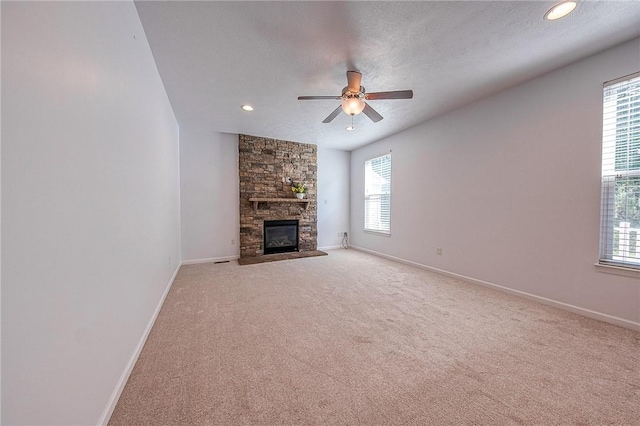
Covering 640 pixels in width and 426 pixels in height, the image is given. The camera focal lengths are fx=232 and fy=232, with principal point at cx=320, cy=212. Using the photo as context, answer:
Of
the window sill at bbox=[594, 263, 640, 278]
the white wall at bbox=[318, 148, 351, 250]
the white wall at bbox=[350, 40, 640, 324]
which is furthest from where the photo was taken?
the white wall at bbox=[318, 148, 351, 250]

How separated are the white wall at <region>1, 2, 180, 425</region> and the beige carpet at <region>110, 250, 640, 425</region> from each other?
1.45 feet

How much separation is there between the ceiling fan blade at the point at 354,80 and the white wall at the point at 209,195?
125 inches

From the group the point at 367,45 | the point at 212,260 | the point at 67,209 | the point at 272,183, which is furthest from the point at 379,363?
the point at 272,183

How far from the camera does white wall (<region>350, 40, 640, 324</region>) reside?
226 cm

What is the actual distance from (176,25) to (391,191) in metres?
4.04

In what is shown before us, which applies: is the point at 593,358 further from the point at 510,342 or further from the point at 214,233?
the point at 214,233

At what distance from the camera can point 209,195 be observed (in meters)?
4.64

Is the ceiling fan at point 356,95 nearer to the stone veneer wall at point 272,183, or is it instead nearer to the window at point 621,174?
the window at point 621,174

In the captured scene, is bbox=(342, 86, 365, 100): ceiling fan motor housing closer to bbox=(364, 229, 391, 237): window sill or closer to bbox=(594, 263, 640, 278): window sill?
bbox=(594, 263, 640, 278): window sill

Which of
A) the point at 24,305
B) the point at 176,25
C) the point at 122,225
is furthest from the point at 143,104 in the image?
the point at 24,305

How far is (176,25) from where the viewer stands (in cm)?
186

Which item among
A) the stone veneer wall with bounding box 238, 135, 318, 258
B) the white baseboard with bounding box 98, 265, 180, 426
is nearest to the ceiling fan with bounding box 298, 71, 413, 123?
the white baseboard with bounding box 98, 265, 180, 426

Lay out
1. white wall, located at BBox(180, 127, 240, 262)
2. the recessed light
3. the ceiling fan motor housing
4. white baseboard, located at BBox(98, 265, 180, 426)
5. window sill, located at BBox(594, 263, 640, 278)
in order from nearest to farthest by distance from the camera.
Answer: white baseboard, located at BBox(98, 265, 180, 426)
the recessed light
window sill, located at BBox(594, 263, 640, 278)
the ceiling fan motor housing
white wall, located at BBox(180, 127, 240, 262)

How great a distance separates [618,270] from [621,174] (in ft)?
2.91
